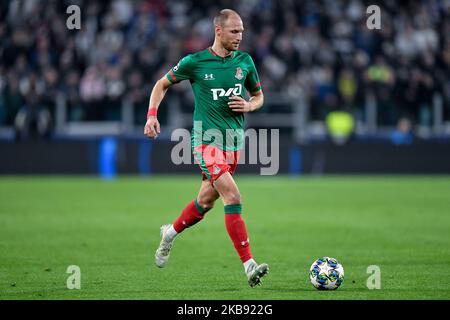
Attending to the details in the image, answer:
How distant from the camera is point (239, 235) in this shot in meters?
8.30

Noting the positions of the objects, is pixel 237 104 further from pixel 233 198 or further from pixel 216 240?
pixel 216 240

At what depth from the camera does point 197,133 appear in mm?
8789

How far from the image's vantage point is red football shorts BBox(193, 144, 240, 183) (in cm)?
853

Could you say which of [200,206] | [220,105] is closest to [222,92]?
[220,105]

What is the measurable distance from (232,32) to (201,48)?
56.4 feet

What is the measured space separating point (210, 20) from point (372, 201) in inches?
425

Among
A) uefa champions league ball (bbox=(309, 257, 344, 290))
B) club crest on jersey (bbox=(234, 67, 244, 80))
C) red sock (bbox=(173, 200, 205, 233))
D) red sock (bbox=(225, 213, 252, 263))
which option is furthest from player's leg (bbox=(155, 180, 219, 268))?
uefa champions league ball (bbox=(309, 257, 344, 290))

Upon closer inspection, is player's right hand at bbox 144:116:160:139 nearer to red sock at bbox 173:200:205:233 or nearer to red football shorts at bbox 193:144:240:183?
red football shorts at bbox 193:144:240:183

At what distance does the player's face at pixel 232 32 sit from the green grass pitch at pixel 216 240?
2312 mm

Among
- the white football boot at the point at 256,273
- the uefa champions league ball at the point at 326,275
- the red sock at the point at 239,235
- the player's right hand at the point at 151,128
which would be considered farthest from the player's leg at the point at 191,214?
the uefa champions league ball at the point at 326,275

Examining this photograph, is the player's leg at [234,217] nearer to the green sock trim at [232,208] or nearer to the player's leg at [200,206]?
the green sock trim at [232,208]

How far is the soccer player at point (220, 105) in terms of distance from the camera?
8531mm

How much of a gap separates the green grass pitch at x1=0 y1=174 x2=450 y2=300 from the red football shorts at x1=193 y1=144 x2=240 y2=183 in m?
1.05
